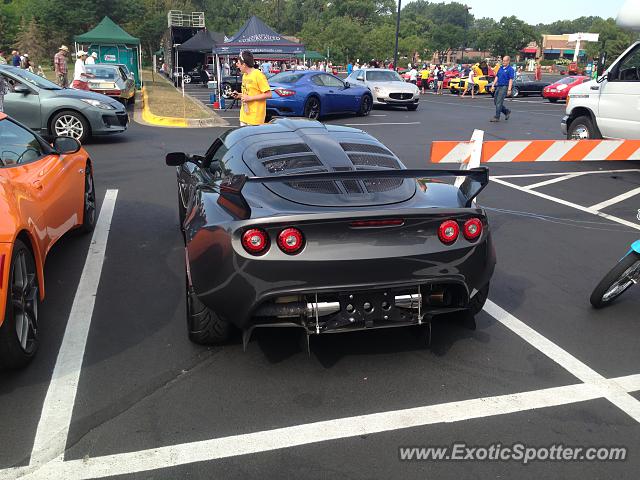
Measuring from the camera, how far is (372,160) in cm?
427

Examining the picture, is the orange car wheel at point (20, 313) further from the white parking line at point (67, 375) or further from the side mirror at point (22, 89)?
the side mirror at point (22, 89)

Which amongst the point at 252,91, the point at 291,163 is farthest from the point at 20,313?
the point at 252,91

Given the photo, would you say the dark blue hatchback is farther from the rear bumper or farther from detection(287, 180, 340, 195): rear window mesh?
the rear bumper

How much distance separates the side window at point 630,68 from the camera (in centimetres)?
980

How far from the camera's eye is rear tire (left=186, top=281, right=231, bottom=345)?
3.73m

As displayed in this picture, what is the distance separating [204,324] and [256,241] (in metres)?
0.82

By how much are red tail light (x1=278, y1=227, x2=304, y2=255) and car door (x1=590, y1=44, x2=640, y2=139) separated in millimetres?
8400

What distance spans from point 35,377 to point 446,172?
2686mm

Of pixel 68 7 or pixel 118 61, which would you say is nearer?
pixel 118 61

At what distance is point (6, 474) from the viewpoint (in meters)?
2.66

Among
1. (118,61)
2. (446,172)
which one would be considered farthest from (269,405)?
(118,61)

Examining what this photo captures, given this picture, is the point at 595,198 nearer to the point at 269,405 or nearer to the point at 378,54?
the point at 269,405

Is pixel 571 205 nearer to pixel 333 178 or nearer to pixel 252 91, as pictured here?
pixel 252 91

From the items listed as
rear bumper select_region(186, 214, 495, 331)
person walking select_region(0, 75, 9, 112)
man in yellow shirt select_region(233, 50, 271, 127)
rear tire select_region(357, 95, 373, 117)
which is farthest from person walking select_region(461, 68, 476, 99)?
rear bumper select_region(186, 214, 495, 331)
